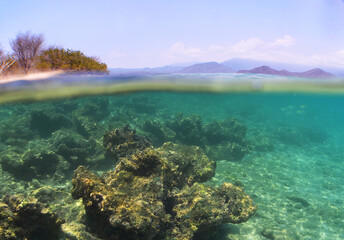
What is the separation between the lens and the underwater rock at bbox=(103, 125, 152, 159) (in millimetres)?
7609

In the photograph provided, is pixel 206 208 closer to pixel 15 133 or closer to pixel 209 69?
pixel 15 133

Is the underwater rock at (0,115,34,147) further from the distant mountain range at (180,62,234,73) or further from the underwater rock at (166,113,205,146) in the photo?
the distant mountain range at (180,62,234,73)

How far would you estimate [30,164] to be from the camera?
870 centimetres

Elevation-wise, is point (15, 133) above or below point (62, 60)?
below

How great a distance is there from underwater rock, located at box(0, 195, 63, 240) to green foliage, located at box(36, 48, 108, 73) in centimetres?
1327

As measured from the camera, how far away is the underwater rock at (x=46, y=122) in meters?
13.1

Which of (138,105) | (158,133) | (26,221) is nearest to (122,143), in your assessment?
(26,221)

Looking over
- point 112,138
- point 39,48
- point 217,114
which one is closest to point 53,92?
point 39,48

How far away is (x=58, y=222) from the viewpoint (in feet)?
12.6

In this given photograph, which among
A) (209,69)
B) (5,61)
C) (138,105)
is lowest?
(138,105)

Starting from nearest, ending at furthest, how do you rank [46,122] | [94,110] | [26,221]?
[26,221], [46,122], [94,110]

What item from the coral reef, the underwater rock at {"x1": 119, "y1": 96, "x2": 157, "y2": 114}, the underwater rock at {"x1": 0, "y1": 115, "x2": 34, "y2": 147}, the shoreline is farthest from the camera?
the underwater rock at {"x1": 119, "y1": 96, "x2": 157, "y2": 114}

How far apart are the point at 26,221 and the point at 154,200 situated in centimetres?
260

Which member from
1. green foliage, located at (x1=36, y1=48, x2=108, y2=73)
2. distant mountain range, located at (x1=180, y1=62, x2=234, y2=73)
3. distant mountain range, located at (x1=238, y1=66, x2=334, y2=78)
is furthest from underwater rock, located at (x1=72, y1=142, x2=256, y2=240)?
distant mountain range, located at (x1=238, y1=66, x2=334, y2=78)
